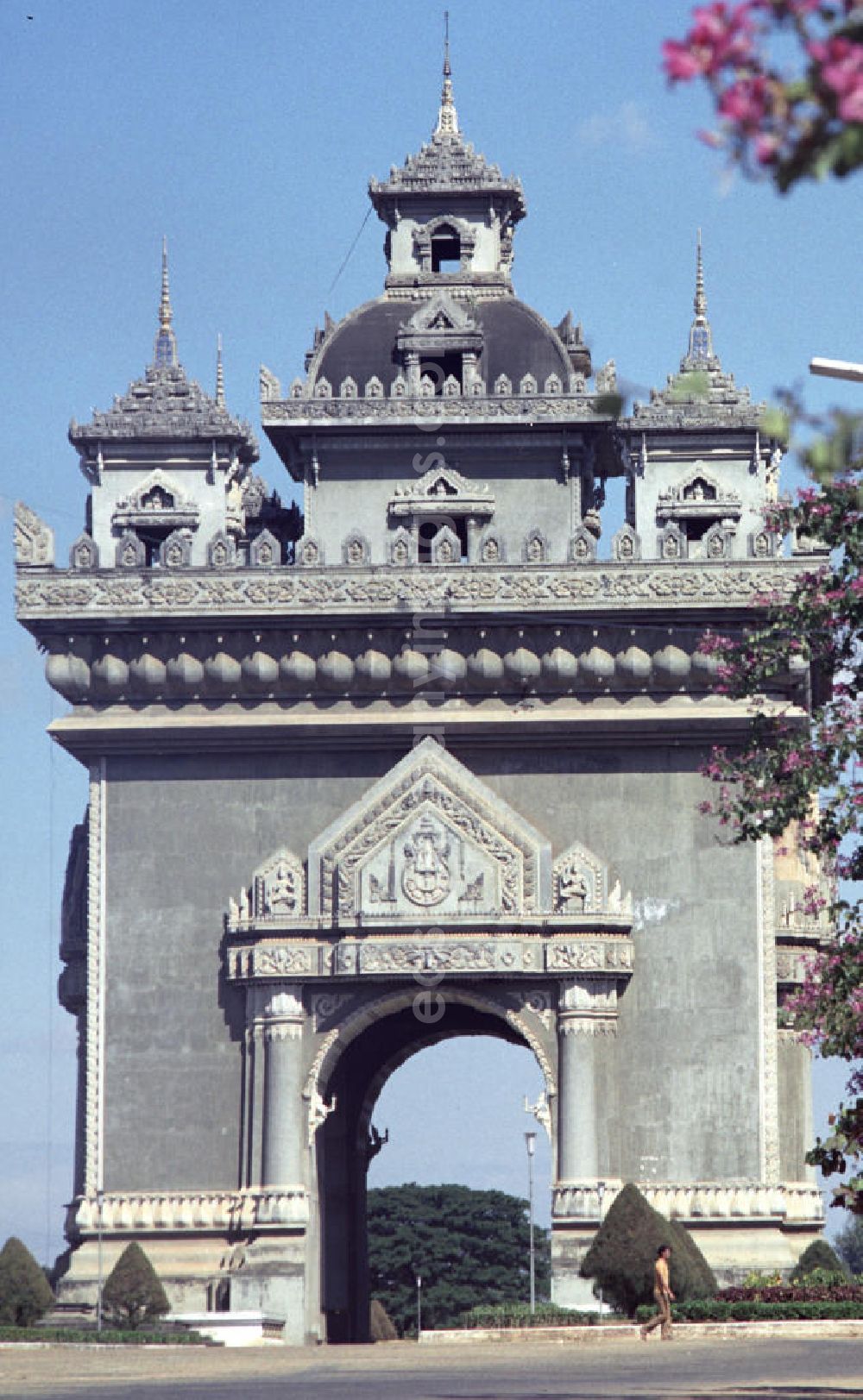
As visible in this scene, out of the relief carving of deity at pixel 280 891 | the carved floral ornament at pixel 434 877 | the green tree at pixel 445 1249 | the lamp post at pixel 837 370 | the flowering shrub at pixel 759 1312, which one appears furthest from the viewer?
the green tree at pixel 445 1249

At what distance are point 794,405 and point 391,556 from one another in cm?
2747

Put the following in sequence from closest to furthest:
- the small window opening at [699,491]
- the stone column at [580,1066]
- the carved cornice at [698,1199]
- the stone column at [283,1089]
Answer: the carved cornice at [698,1199] < the stone column at [580,1066] < the stone column at [283,1089] < the small window opening at [699,491]

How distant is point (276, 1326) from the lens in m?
32.9

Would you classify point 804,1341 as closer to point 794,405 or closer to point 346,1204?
point 346,1204

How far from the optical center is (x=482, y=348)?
3794 centimetres

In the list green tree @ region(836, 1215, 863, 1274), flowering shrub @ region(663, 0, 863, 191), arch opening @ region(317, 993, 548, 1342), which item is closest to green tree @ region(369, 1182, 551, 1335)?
green tree @ region(836, 1215, 863, 1274)

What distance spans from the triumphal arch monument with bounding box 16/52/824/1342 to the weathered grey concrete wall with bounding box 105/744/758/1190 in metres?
0.04

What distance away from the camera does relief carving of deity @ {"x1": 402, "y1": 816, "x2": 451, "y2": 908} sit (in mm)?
34438

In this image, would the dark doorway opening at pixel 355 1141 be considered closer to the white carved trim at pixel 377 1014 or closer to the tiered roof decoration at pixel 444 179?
the white carved trim at pixel 377 1014

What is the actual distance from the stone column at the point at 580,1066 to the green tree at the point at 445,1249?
56253 millimetres

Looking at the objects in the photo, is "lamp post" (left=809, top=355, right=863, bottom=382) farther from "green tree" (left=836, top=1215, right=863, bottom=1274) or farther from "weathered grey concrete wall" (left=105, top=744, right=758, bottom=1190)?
"green tree" (left=836, top=1215, right=863, bottom=1274)

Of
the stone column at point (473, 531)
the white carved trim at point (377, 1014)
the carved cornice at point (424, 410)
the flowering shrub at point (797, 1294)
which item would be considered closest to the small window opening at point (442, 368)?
the carved cornice at point (424, 410)

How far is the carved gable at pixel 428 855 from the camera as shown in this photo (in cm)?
3441

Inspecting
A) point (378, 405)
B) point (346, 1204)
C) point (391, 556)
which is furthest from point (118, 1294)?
point (378, 405)
